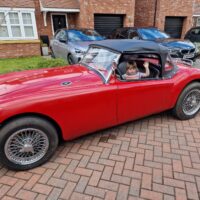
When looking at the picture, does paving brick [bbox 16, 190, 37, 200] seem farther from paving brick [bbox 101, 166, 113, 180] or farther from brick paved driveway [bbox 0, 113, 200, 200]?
paving brick [bbox 101, 166, 113, 180]

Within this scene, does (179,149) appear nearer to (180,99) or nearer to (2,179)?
(180,99)

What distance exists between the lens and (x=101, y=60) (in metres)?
3.23

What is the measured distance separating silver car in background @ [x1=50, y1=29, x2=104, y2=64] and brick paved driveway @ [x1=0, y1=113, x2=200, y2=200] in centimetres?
425

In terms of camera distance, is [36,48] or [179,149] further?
[36,48]

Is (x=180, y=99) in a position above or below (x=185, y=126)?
above

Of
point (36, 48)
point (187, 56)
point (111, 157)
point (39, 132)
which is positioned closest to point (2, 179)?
point (39, 132)

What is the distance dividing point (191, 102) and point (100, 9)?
420 inches

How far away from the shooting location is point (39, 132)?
244cm

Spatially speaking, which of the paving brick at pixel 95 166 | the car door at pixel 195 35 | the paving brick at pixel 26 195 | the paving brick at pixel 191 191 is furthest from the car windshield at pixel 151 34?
the paving brick at pixel 26 195

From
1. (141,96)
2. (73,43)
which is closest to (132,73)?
(141,96)

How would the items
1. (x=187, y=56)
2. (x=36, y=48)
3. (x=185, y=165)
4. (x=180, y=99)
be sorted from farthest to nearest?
1. (x=36, y=48)
2. (x=187, y=56)
3. (x=180, y=99)
4. (x=185, y=165)

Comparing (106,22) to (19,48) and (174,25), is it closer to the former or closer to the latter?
(174,25)

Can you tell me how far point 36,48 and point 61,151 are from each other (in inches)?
370

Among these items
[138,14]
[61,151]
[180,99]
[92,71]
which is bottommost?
[61,151]
